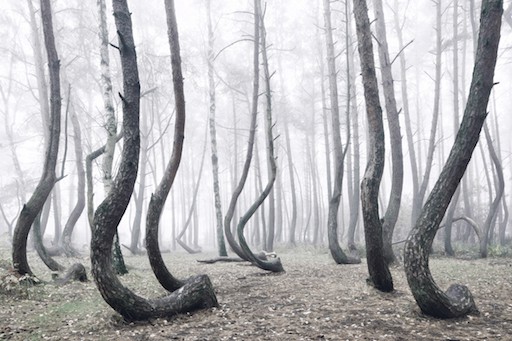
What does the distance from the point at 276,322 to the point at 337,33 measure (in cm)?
1952

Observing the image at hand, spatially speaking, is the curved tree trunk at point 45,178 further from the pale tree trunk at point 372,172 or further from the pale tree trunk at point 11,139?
the pale tree trunk at point 11,139

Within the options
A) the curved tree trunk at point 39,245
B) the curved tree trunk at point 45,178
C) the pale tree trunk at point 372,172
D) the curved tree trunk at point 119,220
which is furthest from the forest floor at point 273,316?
the curved tree trunk at point 39,245

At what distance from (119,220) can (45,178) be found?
3.56 metres

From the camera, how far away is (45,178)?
269 inches

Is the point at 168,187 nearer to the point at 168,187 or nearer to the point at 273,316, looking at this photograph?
the point at 168,187

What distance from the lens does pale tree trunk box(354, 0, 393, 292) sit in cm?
546

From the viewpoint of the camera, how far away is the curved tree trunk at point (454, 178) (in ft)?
14.3

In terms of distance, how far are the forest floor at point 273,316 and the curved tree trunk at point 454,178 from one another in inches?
9.2

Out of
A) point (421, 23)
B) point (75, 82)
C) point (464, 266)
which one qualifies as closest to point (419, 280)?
point (464, 266)

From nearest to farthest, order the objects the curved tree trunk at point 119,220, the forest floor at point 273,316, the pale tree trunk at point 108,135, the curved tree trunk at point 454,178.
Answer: the forest floor at point 273,316
the curved tree trunk at point 119,220
the curved tree trunk at point 454,178
the pale tree trunk at point 108,135

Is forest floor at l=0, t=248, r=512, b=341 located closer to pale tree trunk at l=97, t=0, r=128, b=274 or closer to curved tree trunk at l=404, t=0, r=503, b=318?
curved tree trunk at l=404, t=0, r=503, b=318

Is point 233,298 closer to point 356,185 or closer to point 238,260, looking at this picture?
point 238,260

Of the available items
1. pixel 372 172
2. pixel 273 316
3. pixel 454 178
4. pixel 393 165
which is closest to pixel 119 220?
pixel 273 316

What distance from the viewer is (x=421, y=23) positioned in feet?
73.5
